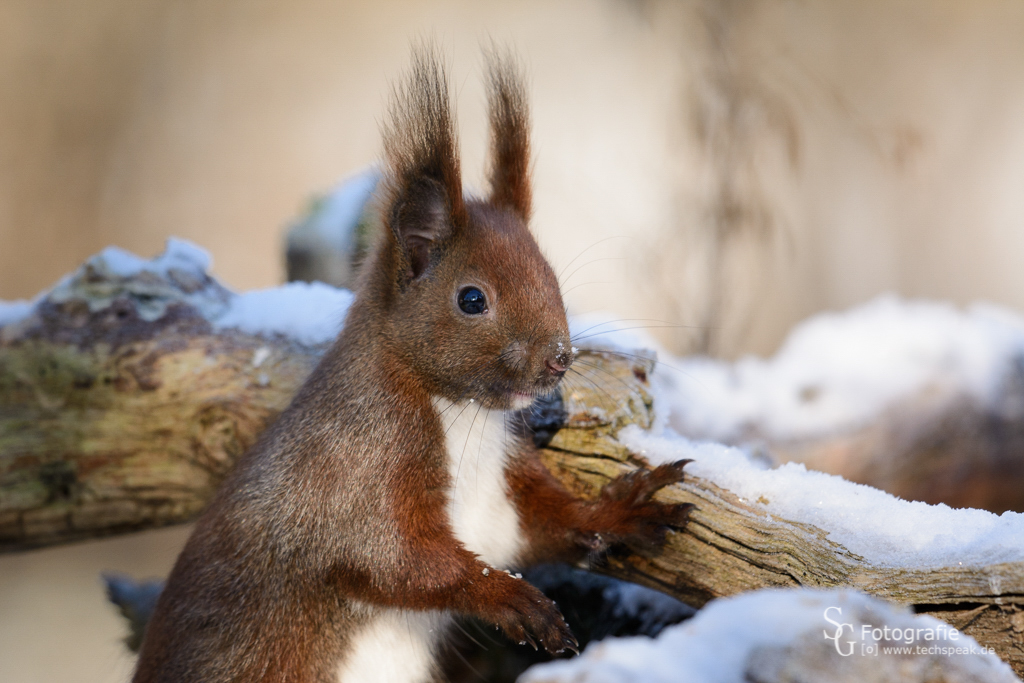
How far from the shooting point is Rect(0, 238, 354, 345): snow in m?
2.14

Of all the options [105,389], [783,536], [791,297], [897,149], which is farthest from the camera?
[791,297]

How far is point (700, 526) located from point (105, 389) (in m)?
1.50

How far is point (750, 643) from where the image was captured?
824 mm

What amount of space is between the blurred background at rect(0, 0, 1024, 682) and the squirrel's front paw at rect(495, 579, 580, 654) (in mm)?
2482

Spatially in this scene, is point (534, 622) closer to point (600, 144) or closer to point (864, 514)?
point (864, 514)

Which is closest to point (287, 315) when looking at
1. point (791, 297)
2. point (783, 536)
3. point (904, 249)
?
point (783, 536)

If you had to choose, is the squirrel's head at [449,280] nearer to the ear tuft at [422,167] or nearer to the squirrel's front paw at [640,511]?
the ear tuft at [422,167]

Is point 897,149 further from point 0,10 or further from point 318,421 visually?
point 0,10

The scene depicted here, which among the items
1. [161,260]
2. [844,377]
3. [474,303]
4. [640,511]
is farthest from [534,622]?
[844,377]

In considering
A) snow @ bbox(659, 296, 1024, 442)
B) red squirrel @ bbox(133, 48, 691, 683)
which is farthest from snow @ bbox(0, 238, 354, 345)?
snow @ bbox(659, 296, 1024, 442)

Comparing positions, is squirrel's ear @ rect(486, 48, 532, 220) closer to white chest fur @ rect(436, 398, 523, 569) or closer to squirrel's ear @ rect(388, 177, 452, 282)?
squirrel's ear @ rect(388, 177, 452, 282)

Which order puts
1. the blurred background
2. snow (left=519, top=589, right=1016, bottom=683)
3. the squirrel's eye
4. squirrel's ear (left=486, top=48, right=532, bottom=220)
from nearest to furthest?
snow (left=519, top=589, right=1016, bottom=683) < the squirrel's eye < squirrel's ear (left=486, top=48, right=532, bottom=220) < the blurred background

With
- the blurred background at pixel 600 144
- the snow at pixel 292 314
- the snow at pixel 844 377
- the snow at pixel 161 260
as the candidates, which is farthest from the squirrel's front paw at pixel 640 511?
the blurred background at pixel 600 144

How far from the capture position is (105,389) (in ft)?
6.75
